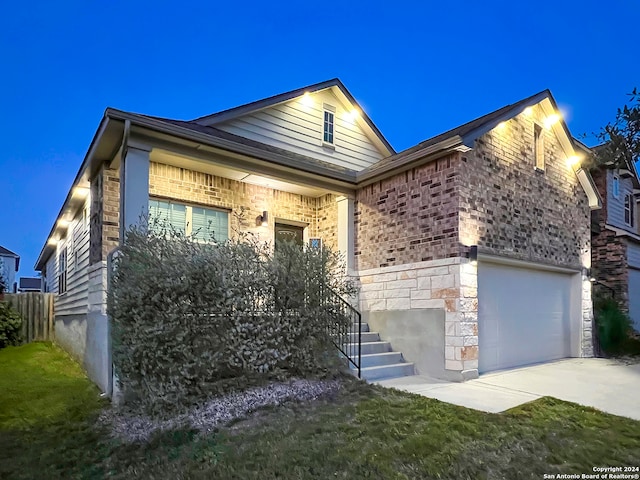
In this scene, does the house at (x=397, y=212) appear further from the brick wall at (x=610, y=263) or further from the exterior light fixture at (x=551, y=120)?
the brick wall at (x=610, y=263)

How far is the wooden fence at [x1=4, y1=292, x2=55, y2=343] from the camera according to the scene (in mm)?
12000

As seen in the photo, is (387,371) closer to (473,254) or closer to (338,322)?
(338,322)

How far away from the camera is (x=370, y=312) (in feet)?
29.0

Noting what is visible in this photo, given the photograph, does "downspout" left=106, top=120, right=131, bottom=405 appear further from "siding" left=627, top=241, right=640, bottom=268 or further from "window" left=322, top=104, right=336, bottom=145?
"siding" left=627, top=241, right=640, bottom=268

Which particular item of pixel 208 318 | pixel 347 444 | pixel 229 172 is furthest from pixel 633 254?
pixel 208 318

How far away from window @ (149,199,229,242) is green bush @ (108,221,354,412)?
2244 mm

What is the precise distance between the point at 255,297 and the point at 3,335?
8.56 metres

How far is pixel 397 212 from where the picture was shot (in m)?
8.65

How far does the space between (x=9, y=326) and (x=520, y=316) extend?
11.8m

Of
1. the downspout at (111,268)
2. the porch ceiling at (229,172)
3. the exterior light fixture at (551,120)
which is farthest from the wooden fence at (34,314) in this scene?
the exterior light fixture at (551,120)

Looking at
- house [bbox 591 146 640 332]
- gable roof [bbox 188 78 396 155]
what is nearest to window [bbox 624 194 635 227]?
house [bbox 591 146 640 332]

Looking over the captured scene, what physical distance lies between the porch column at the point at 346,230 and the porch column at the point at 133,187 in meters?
4.03

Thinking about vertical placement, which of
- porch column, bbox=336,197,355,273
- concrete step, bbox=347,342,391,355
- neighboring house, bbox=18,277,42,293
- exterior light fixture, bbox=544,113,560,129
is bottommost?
neighboring house, bbox=18,277,42,293

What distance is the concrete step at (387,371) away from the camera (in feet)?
23.5
